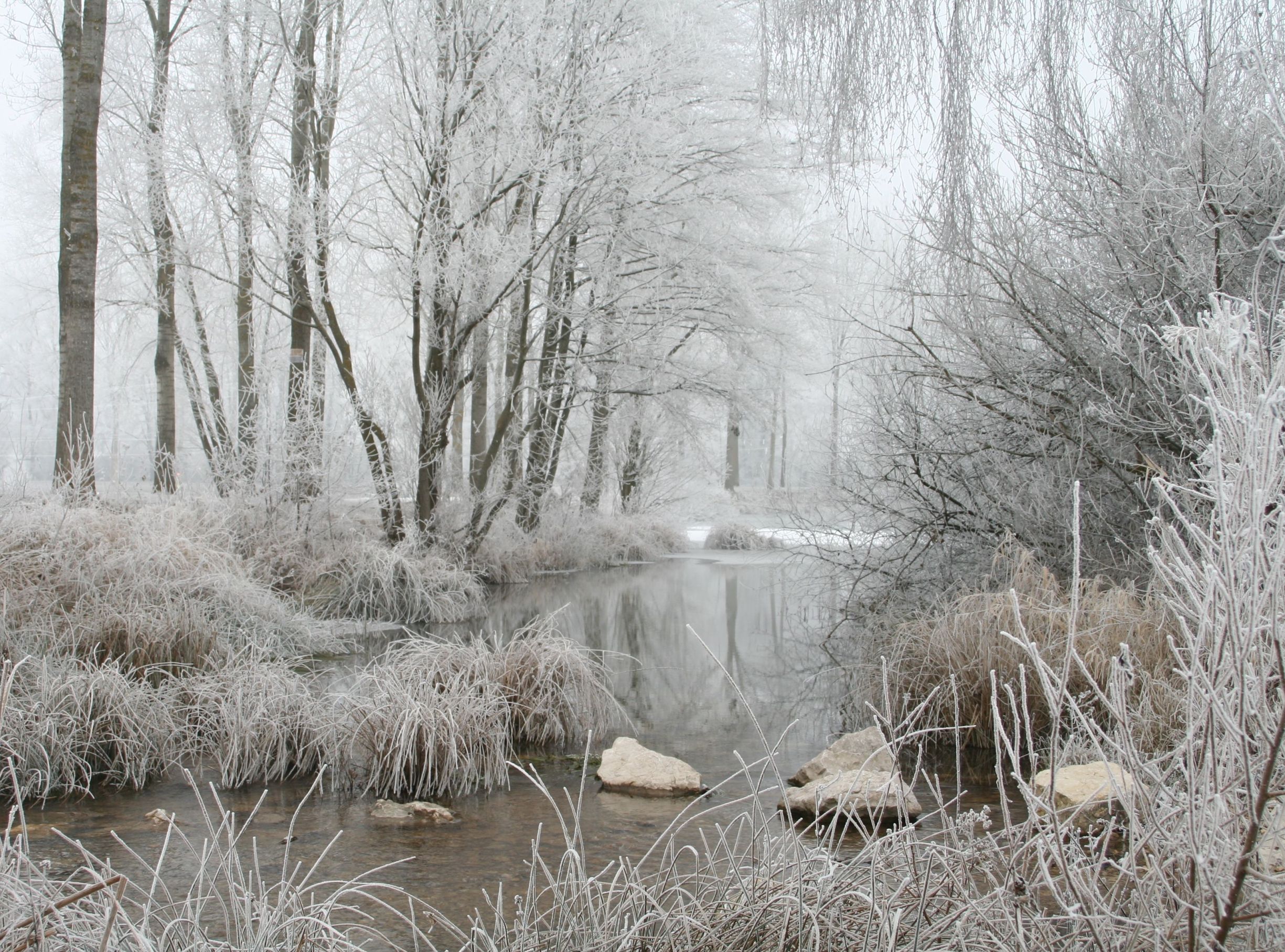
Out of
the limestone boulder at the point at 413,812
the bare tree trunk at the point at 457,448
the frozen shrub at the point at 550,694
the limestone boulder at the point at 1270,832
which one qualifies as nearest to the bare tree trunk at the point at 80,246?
the bare tree trunk at the point at 457,448

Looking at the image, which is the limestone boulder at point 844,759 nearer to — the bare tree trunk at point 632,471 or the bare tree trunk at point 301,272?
the bare tree trunk at point 301,272

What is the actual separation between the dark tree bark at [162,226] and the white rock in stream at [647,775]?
8198 mm

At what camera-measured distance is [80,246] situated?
8.55 meters

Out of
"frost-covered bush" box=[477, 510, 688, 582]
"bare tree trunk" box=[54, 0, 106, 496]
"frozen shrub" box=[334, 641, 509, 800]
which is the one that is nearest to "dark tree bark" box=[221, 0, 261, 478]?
"bare tree trunk" box=[54, 0, 106, 496]

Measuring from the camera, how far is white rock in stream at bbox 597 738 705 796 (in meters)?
4.80

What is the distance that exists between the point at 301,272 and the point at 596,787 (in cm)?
852

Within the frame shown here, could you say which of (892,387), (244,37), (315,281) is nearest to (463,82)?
(315,281)

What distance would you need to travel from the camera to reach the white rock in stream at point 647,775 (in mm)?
4801

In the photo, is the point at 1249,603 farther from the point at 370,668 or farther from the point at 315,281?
the point at 315,281

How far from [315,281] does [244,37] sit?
12.3 feet

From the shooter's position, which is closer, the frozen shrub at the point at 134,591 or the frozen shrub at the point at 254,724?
the frozen shrub at the point at 254,724

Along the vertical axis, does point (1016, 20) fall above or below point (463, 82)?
below

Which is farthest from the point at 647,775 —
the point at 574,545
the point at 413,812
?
the point at 574,545

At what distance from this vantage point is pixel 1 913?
84.1 inches
